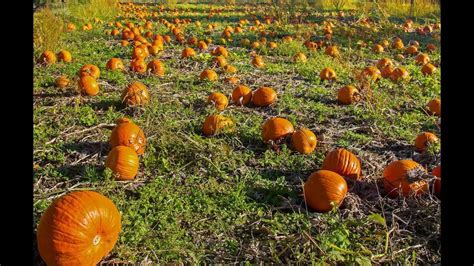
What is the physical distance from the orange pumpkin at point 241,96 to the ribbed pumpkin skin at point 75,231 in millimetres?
3340

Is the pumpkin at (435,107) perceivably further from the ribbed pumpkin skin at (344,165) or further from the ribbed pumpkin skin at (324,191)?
the ribbed pumpkin skin at (324,191)

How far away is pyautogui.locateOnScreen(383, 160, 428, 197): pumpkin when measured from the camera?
10.8 ft

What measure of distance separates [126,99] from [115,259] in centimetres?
310

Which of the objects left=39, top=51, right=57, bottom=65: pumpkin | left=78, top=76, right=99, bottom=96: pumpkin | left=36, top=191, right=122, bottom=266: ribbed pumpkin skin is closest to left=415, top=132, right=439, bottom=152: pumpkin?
left=36, top=191, right=122, bottom=266: ribbed pumpkin skin

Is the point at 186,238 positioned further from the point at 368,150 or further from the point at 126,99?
the point at 126,99

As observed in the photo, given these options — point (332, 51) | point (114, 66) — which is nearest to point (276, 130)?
point (114, 66)

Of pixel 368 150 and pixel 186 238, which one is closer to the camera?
pixel 186 238

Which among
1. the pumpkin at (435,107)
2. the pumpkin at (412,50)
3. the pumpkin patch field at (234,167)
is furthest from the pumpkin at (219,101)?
the pumpkin at (412,50)

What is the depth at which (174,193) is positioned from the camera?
3.60 meters

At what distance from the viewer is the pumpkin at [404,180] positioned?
3.28 metres

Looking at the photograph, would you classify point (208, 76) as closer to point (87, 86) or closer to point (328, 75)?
point (87, 86)

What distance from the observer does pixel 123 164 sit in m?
3.69
